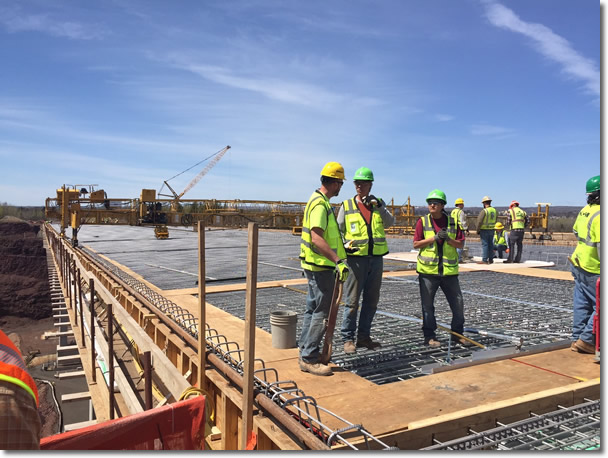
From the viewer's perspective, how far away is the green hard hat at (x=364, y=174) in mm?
5631

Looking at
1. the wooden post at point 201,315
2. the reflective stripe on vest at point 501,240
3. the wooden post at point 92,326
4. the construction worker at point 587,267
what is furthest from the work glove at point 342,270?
the reflective stripe on vest at point 501,240

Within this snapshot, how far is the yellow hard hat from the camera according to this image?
4.94 metres

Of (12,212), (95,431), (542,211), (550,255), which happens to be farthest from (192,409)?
(12,212)

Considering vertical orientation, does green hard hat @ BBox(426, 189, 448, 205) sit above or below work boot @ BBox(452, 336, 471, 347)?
above

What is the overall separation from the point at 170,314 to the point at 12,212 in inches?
4221

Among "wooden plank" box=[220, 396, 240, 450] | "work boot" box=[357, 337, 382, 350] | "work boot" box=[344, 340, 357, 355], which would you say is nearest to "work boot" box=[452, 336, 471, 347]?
"work boot" box=[357, 337, 382, 350]

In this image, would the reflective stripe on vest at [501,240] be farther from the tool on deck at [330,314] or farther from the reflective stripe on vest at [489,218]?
the tool on deck at [330,314]

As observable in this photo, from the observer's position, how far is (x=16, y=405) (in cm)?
145

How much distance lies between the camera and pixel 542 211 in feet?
93.1

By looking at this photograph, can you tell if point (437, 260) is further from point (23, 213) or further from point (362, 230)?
point (23, 213)

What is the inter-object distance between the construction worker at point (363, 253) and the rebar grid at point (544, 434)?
2.03 m

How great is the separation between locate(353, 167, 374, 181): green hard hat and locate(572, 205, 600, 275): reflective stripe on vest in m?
2.34

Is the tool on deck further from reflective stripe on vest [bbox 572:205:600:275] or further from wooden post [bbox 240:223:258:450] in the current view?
reflective stripe on vest [bbox 572:205:600:275]

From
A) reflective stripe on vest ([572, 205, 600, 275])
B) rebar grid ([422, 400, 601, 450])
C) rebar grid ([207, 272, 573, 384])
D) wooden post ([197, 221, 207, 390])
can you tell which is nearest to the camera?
rebar grid ([422, 400, 601, 450])
